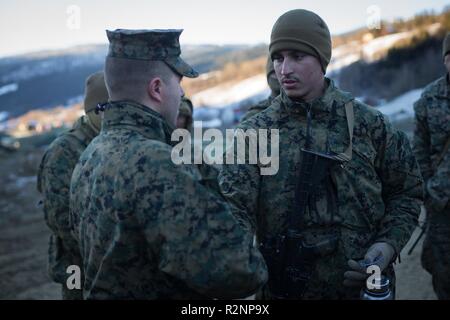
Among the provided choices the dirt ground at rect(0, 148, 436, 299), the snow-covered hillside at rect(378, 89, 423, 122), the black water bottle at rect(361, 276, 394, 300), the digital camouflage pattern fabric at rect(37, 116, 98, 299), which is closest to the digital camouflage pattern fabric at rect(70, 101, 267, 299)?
the black water bottle at rect(361, 276, 394, 300)

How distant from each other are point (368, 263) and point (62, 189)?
209 cm

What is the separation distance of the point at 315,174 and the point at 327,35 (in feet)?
2.68

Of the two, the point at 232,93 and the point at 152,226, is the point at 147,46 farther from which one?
the point at 232,93

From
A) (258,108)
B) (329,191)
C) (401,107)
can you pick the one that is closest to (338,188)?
(329,191)

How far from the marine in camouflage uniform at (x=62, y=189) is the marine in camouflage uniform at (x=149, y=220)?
1.39 metres

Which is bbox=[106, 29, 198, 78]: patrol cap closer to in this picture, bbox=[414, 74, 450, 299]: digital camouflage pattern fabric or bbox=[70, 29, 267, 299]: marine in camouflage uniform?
bbox=[70, 29, 267, 299]: marine in camouflage uniform

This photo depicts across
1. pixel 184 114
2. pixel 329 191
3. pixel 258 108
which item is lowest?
pixel 329 191

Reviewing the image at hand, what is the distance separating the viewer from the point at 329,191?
2.44 meters

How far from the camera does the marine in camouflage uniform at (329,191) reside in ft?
7.89

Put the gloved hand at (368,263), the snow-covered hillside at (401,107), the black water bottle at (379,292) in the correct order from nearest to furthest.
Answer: the black water bottle at (379,292), the gloved hand at (368,263), the snow-covered hillside at (401,107)

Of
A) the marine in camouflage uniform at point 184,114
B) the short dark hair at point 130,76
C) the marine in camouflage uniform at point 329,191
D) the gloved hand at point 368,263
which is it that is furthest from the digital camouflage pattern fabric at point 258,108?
the short dark hair at point 130,76

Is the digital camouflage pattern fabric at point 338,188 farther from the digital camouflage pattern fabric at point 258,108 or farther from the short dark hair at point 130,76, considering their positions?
the digital camouflage pattern fabric at point 258,108

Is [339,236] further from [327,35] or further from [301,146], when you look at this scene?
[327,35]

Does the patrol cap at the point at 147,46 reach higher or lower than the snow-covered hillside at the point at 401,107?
lower
